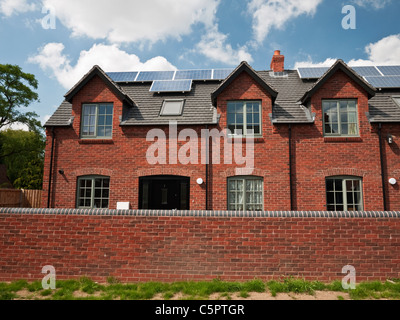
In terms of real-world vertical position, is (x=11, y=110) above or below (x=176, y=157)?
above

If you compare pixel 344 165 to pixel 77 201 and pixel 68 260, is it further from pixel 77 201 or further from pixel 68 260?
pixel 77 201

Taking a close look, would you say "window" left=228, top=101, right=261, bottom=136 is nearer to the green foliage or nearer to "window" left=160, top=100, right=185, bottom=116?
"window" left=160, top=100, right=185, bottom=116

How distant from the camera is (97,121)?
479 inches

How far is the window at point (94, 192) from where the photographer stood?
37.6 feet

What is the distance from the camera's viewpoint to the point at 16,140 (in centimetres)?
3266

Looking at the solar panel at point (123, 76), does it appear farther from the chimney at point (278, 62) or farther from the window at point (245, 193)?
the window at point (245, 193)

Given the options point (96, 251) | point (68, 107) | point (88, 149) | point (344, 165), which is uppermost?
point (68, 107)

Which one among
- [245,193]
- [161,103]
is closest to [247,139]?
[245,193]

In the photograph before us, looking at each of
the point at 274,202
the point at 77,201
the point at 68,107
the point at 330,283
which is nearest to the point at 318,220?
the point at 330,283

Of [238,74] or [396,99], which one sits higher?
[238,74]

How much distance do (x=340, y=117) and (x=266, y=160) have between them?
3659mm

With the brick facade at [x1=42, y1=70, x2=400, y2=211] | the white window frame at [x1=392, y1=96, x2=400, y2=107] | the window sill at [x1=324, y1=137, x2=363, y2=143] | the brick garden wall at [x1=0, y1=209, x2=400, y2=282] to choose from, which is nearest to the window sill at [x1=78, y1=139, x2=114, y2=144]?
the brick facade at [x1=42, y1=70, x2=400, y2=211]

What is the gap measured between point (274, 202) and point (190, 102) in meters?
5.99

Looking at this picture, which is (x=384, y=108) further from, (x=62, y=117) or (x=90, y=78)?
(x=62, y=117)
